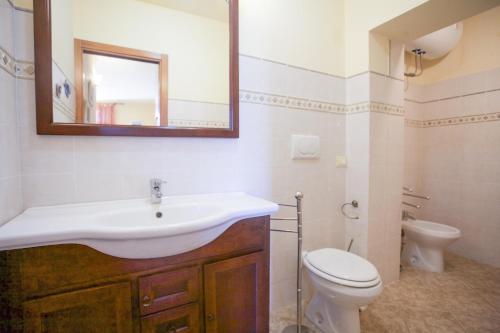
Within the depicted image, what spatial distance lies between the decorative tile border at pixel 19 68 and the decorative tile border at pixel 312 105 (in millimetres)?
925

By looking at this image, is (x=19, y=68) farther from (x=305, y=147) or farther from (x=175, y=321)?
(x=305, y=147)

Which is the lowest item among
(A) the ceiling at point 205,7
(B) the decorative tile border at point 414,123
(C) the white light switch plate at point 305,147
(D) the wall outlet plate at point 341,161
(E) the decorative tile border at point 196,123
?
(D) the wall outlet plate at point 341,161

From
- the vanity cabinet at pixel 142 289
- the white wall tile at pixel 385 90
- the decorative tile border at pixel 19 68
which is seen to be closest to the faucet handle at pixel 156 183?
the vanity cabinet at pixel 142 289

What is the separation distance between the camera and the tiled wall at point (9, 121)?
78cm

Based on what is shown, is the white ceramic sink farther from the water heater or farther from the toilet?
the water heater

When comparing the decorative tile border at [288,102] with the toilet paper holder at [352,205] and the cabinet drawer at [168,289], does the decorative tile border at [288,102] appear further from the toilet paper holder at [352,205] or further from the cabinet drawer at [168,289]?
the cabinet drawer at [168,289]

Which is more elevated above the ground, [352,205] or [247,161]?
[247,161]

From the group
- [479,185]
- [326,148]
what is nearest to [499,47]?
[479,185]

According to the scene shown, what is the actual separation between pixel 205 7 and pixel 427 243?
2505 mm

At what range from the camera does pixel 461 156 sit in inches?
90.0

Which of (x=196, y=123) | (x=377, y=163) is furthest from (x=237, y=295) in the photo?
(x=377, y=163)

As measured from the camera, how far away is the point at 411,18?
4.57ft

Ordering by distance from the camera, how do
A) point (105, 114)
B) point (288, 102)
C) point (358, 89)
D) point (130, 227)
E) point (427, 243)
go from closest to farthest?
point (130, 227)
point (105, 114)
point (288, 102)
point (358, 89)
point (427, 243)

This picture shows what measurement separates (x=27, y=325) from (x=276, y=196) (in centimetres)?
116
